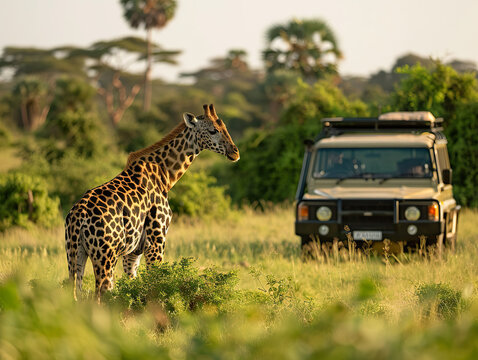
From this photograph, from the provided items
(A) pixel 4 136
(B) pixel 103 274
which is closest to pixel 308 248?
(B) pixel 103 274

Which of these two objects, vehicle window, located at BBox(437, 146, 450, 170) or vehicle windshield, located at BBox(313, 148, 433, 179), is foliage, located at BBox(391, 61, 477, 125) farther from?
vehicle windshield, located at BBox(313, 148, 433, 179)

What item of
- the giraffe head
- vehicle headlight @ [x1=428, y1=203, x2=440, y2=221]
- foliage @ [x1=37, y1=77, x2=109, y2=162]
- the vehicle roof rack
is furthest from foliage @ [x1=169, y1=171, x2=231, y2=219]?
foliage @ [x1=37, y1=77, x2=109, y2=162]

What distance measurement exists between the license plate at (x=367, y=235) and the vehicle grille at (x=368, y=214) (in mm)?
57

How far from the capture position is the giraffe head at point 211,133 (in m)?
7.91

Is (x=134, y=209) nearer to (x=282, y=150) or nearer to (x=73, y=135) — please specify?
(x=282, y=150)

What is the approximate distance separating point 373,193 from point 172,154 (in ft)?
12.6

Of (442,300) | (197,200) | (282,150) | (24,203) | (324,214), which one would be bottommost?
(197,200)

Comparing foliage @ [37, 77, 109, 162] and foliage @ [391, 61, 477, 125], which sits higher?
foliage @ [391, 61, 477, 125]

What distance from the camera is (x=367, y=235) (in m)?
10.7

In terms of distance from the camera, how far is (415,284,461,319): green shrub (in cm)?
716

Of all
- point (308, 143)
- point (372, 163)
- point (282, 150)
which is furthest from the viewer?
point (282, 150)

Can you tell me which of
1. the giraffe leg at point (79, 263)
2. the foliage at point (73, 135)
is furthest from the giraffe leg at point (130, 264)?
the foliage at point (73, 135)

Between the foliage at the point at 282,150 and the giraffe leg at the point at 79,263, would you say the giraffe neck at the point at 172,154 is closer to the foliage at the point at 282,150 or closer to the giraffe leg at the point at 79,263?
the giraffe leg at the point at 79,263

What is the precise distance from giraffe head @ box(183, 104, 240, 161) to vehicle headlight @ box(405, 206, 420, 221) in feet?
11.9
